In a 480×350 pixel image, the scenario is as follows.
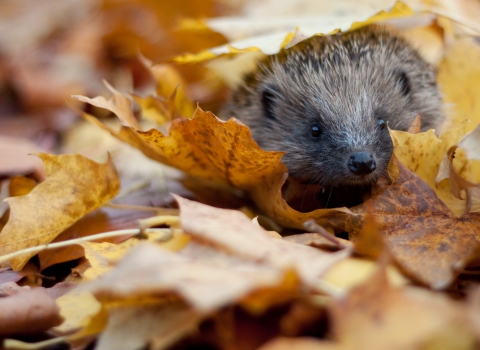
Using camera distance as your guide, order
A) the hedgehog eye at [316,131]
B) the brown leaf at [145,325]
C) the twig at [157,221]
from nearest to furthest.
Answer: the brown leaf at [145,325]
the twig at [157,221]
the hedgehog eye at [316,131]

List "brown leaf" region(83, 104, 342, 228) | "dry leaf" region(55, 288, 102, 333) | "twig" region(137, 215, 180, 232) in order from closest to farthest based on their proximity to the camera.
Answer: "dry leaf" region(55, 288, 102, 333), "twig" region(137, 215, 180, 232), "brown leaf" region(83, 104, 342, 228)

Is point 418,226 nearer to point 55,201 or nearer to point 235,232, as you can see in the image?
point 235,232

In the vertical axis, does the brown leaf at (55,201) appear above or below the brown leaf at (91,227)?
above

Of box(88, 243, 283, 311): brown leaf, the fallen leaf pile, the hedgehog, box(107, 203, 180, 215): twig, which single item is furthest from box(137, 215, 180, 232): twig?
the hedgehog

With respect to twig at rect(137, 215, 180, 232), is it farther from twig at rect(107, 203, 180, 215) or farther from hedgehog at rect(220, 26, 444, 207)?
hedgehog at rect(220, 26, 444, 207)

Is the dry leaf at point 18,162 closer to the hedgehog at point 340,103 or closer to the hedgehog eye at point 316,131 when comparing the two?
the hedgehog at point 340,103

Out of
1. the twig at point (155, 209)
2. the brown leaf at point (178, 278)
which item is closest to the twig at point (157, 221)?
the twig at point (155, 209)

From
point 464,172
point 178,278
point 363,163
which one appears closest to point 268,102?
point 363,163
